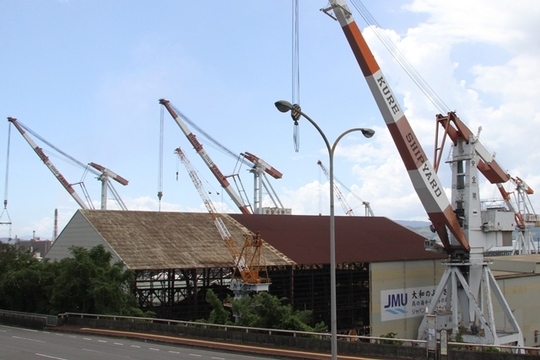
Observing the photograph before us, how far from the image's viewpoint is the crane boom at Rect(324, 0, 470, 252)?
41875 millimetres

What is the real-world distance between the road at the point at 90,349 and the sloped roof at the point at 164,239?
14770 mm

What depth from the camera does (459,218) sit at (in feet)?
156

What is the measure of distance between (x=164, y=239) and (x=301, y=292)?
56.0 ft

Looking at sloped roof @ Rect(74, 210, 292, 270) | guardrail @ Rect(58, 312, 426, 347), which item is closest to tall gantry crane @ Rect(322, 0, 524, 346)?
guardrail @ Rect(58, 312, 426, 347)

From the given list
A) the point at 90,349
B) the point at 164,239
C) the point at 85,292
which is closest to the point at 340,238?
the point at 164,239

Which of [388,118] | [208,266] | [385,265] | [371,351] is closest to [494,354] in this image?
[371,351]

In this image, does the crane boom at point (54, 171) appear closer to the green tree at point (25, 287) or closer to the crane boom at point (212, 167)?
the crane boom at point (212, 167)

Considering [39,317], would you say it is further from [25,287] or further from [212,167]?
[212,167]

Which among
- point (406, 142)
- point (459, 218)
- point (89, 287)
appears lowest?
point (89, 287)

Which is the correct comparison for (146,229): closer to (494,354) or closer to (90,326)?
(90,326)

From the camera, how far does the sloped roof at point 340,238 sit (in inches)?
2451

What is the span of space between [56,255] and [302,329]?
32.6 metres

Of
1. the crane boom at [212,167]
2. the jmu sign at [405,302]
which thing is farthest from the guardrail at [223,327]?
the crane boom at [212,167]

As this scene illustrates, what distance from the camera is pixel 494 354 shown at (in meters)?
23.9
